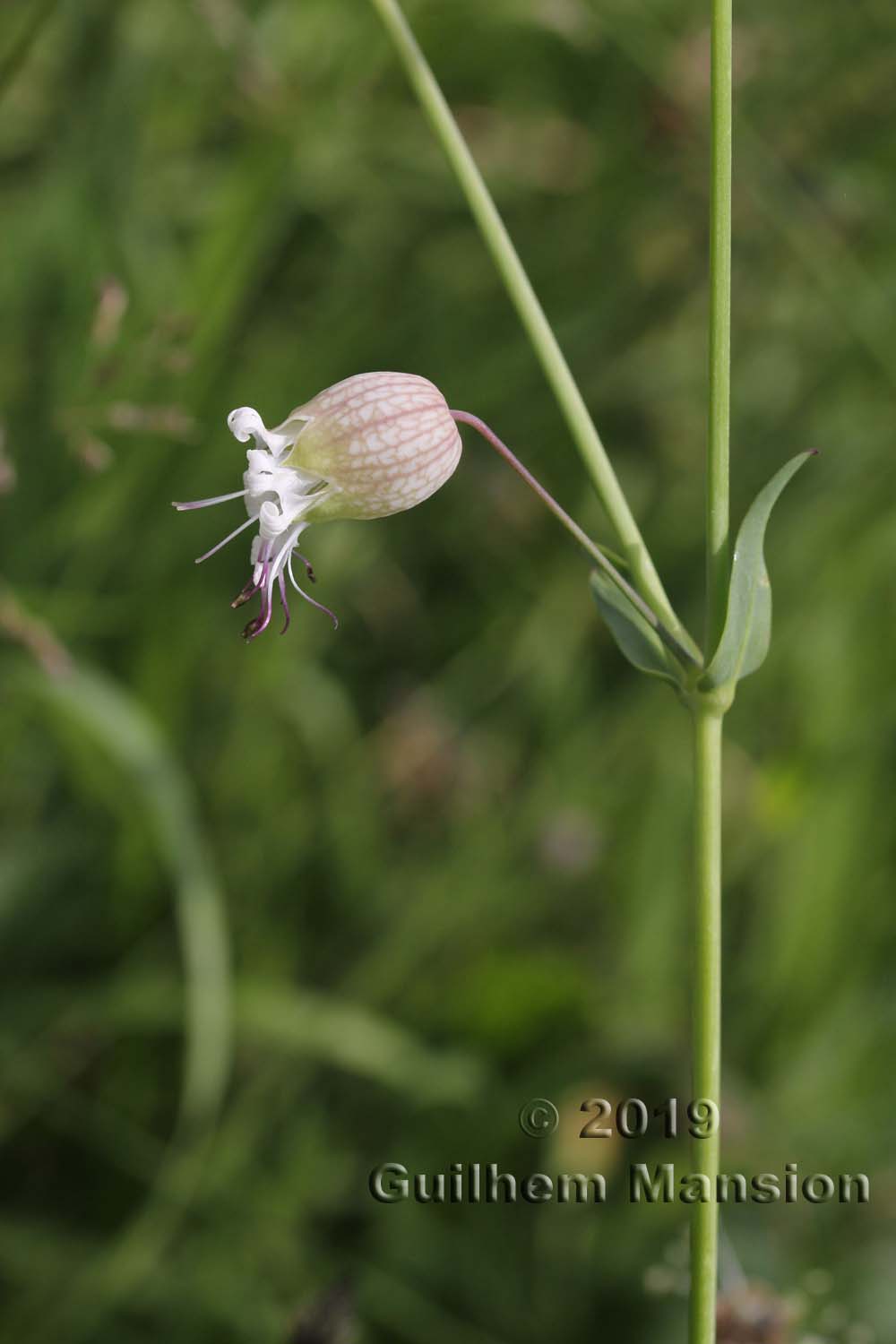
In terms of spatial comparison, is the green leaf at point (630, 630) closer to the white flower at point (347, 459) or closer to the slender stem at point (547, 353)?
the slender stem at point (547, 353)

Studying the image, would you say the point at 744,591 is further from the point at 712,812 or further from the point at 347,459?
the point at 347,459

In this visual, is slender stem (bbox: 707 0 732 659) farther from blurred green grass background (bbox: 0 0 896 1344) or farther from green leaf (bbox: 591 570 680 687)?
blurred green grass background (bbox: 0 0 896 1344)

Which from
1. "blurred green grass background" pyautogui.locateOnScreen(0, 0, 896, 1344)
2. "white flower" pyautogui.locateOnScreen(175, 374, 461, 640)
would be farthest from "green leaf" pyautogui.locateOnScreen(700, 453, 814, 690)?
"blurred green grass background" pyautogui.locateOnScreen(0, 0, 896, 1344)

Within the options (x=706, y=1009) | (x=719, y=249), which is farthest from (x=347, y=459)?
(x=706, y=1009)
